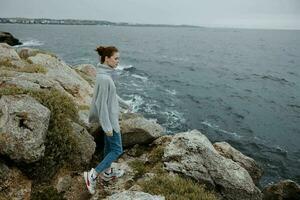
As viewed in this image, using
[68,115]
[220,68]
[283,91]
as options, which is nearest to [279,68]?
[220,68]

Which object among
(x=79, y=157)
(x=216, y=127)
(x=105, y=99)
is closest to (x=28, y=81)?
(x=79, y=157)

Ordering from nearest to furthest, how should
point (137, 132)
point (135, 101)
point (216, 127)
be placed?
point (137, 132) < point (216, 127) < point (135, 101)

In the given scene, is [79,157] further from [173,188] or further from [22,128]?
[173,188]

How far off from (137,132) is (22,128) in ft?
14.7

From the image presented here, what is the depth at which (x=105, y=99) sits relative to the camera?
305 inches

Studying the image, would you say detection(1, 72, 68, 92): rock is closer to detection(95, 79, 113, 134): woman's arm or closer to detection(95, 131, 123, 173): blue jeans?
detection(95, 79, 113, 134): woman's arm

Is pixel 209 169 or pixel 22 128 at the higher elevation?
pixel 22 128

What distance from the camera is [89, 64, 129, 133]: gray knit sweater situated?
7.71m

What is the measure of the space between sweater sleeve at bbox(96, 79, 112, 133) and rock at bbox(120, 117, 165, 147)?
10.8 feet

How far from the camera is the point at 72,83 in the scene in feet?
48.1

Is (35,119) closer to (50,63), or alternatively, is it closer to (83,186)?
(83,186)

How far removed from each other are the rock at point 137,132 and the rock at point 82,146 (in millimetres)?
1678

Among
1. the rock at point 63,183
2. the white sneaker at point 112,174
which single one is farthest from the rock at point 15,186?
the white sneaker at point 112,174

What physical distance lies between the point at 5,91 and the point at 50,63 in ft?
25.8
